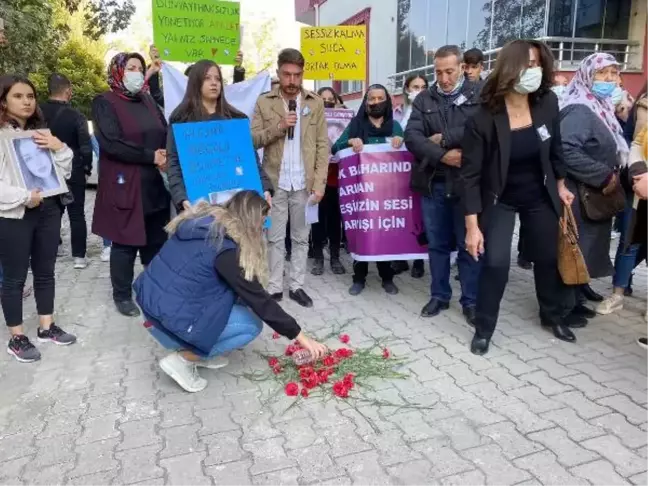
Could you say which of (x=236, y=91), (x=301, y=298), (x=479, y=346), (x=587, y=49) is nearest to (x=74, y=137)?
(x=236, y=91)

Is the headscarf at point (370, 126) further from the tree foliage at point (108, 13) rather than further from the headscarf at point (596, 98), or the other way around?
the tree foliage at point (108, 13)

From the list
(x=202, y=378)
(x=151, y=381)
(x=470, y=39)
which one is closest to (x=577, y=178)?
(x=202, y=378)

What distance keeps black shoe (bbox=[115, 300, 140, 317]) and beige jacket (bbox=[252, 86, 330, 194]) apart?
5.13ft

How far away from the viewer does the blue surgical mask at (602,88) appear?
13.2 ft

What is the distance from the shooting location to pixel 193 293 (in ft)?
9.98

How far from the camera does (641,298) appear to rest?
5.02 meters

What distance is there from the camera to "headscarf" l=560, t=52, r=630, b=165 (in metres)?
4.01

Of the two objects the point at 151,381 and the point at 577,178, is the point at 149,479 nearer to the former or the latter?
the point at 151,381

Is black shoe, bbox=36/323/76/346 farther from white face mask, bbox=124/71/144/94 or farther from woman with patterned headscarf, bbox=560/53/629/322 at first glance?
woman with patterned headscarf, bbox=560/53/629/322

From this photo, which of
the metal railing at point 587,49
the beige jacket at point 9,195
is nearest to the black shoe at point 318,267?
the beige jacket at point 9,195

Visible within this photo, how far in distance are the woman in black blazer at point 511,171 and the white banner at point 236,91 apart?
96.7 inches

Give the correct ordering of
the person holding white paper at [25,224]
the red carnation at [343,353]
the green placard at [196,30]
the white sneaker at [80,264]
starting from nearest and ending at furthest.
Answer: the person holding white paper at [25,224] → the red carnation at [343,353] → the green placard at [196,30] → the white sneaker at [80,264]

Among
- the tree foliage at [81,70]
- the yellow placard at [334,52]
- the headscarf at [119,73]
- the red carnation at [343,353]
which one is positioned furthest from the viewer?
the tree foliage at [81,70]

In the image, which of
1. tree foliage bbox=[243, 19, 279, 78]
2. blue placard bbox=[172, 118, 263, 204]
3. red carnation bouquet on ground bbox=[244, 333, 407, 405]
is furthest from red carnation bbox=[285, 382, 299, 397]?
tree foliage bbox=[243, 19, 279, 78]
